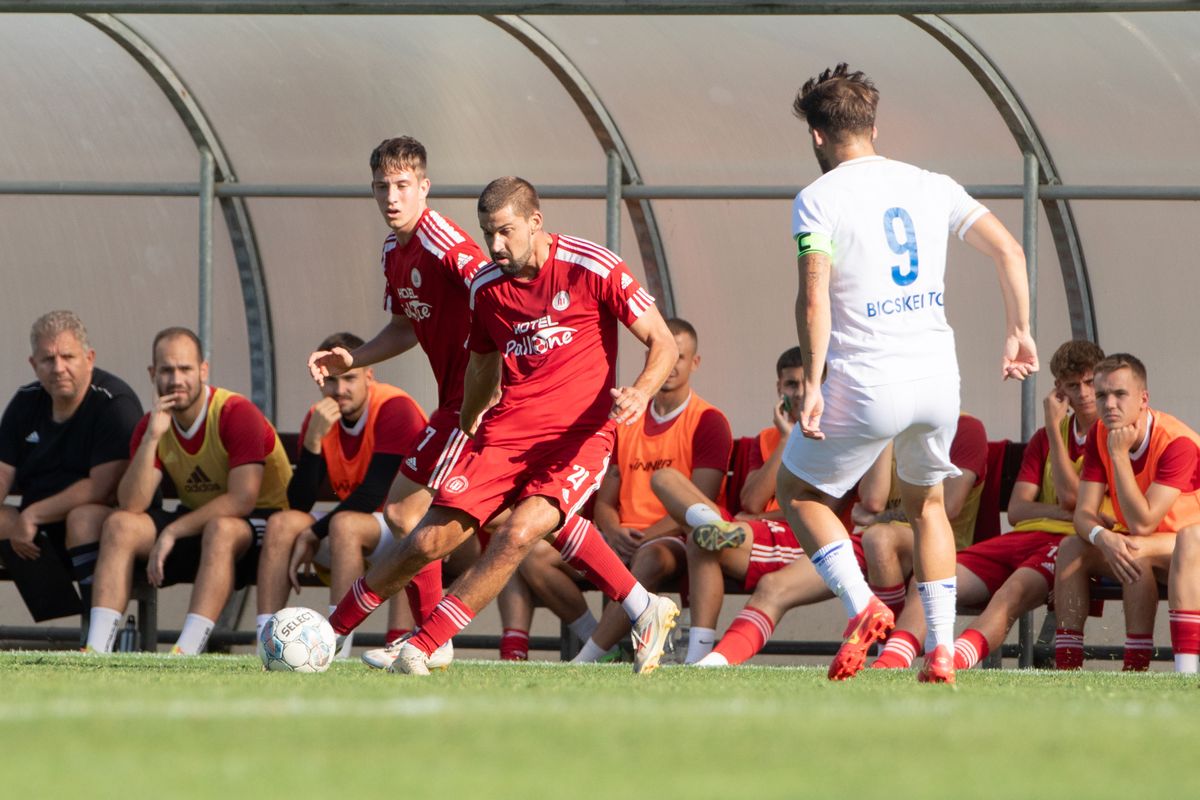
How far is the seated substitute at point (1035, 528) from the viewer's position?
785 cm

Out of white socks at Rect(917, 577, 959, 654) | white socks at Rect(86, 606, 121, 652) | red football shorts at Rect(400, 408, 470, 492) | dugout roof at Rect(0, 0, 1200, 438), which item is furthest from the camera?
dugout roof at Rect(0, 0, 1200, 438)

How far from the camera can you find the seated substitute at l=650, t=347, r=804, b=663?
804 cm

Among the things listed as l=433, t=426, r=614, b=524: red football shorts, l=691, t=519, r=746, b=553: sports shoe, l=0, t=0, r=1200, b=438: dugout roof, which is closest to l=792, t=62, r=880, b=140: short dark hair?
l=433, t=426, r=614, b=524: red football shorts

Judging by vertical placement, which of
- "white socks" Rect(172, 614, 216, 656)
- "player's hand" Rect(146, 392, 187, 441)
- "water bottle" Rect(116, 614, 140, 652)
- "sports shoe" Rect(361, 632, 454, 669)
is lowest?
"water bottle" Rect(116, 614, 140, 652)

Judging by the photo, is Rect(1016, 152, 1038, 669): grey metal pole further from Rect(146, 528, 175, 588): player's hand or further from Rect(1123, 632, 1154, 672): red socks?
Rect(146, 528, 175, 588): player's hand

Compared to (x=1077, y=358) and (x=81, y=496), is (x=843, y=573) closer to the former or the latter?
(x=1077, y=358)

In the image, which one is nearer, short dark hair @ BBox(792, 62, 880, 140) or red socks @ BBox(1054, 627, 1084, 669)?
short dark hair @ BBox(792, 62, 880, 140)

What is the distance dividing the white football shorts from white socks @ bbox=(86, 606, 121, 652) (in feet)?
13.1

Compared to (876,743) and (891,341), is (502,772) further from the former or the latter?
(891,341)

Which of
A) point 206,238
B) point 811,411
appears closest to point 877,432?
point 811,411

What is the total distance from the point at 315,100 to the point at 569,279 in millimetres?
4559

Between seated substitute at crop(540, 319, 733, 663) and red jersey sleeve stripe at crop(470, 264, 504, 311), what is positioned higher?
red jersey sleeve stripe at crop(470, 264, 504, 311)

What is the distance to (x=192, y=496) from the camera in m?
9.02

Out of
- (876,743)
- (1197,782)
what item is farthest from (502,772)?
(1197,782)
